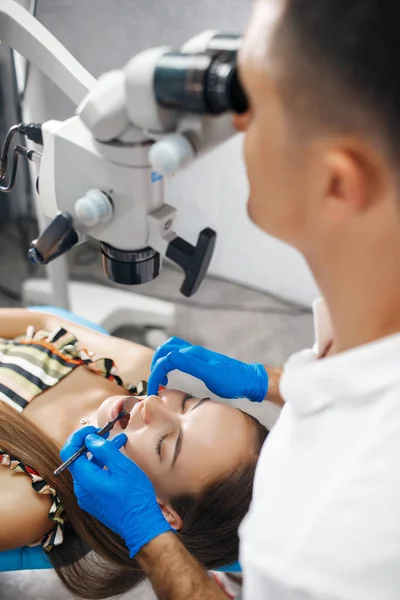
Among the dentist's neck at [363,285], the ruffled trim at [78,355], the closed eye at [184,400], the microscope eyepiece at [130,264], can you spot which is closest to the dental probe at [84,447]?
the closed eye at [184,400]

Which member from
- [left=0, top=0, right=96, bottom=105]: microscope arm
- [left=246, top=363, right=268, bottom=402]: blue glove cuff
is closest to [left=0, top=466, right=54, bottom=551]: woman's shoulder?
[left=246, top=363, right=268, bottom=402]: blue glove cuff

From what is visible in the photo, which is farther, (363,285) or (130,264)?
(130,264)

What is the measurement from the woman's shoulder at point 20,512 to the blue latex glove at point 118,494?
14 centimetres

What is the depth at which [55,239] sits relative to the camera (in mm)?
782

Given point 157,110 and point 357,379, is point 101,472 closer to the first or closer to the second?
point 357,379

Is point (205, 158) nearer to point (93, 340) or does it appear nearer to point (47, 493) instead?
point (93, 340)

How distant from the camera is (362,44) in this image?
20.0 inches

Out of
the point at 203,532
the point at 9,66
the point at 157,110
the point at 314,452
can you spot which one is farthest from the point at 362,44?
the point at 9,66

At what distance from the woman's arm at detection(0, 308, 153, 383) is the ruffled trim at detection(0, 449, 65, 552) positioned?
1.27ft

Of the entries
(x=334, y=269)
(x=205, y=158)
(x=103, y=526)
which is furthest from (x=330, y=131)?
(x=205, y=158)

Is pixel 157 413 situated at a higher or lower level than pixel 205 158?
lower

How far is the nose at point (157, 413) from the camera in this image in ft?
3.88

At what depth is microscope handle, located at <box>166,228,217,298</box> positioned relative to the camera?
79cm

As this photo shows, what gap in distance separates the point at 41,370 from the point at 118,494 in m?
0.50
